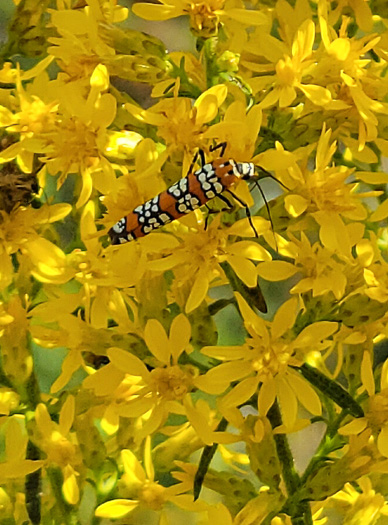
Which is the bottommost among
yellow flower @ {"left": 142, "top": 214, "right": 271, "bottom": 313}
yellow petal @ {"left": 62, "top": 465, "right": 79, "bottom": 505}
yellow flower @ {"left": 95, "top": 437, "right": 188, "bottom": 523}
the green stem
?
yellow flower @ {"left": 95, "top": 437, "right": 188, "bottom": 523}

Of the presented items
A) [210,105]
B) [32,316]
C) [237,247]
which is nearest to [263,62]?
[210,105]

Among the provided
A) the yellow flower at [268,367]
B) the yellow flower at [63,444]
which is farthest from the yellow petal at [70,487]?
the yellow flower at [268,367]

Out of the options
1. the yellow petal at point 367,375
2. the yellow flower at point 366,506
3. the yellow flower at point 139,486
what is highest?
the yellow petal at point 367,375

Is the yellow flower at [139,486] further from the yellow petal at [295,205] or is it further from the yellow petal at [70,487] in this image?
the yellow petal at [295,205]

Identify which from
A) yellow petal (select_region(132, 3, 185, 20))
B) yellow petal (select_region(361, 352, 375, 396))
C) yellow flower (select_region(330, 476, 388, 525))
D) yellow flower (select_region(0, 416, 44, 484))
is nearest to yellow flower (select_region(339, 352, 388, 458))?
yellow petal (select_region(361, 352, 375, 396))

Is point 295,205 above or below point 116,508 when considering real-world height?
above

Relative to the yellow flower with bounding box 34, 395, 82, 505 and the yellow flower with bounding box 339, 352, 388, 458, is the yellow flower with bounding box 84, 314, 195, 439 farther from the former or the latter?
the yellow flower with bounding box 339, 352, 388, 458

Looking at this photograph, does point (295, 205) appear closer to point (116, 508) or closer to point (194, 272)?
point (194, 272)

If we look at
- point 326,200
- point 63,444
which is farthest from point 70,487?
point 326,200

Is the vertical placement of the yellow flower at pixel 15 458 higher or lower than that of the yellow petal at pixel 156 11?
lower
